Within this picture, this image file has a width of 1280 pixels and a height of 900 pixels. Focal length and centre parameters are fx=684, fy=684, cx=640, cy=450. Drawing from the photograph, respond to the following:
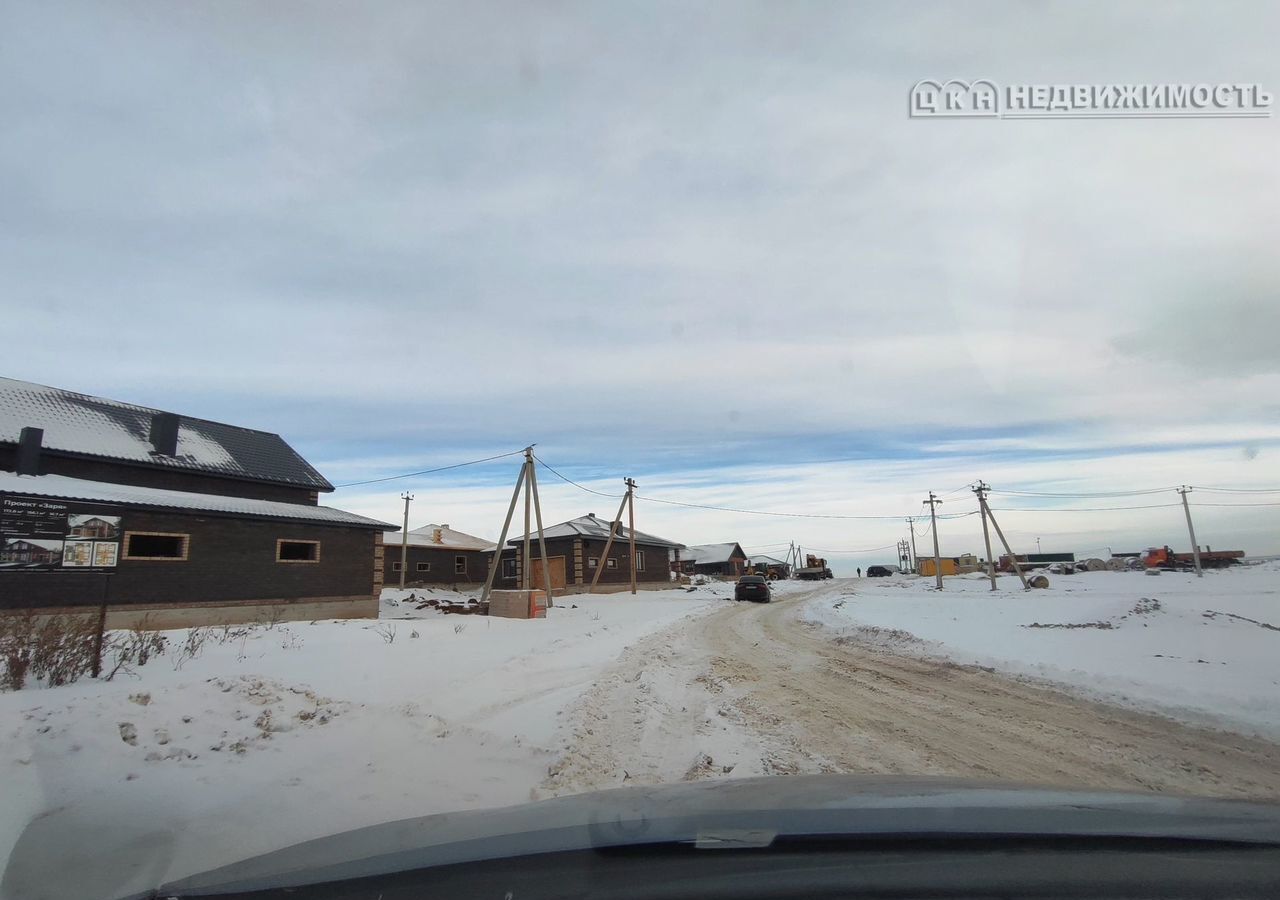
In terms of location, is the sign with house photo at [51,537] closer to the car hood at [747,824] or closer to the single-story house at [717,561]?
the car hood at [747,824]

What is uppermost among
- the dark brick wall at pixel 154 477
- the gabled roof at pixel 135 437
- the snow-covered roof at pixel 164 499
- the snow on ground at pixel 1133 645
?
the gabled roof at pixel 135 437

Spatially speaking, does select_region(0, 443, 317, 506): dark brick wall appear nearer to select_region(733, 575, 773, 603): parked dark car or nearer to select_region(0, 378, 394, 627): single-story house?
select_region(0, 378, 394, 627): single-story house

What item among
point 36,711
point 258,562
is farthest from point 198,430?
point 36,711

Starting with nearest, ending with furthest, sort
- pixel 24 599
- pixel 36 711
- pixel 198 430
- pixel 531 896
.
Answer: pixel 531 896, pixel 36 711, pixel 24 599, pixel 198 430

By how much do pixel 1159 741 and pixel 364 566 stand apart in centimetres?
2202

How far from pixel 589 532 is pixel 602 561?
18.2 feet

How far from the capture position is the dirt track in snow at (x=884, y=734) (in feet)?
17.8

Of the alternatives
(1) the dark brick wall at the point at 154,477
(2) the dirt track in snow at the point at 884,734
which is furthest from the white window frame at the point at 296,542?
(2) the dirt track in snow at the point at 884,734

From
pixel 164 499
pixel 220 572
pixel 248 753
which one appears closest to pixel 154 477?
pixel 164 499

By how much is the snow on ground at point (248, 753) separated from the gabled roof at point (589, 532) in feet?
98.1

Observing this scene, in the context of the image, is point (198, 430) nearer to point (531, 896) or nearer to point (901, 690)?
point (901, 690)

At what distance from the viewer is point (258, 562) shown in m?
20.0

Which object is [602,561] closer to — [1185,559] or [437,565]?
[437,565]

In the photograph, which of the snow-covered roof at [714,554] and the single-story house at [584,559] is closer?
the single-story house at [584,559]
